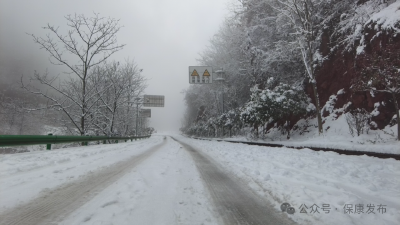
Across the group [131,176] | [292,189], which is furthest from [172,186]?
[292,189]

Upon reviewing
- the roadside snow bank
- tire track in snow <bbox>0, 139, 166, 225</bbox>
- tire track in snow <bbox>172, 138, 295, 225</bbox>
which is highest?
tire track in snow <bbox>0, 139, 166, 225</bbox>

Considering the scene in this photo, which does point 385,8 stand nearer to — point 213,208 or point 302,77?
point 302,77

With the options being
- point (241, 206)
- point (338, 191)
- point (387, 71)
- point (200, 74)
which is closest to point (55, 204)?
point (241, 206)

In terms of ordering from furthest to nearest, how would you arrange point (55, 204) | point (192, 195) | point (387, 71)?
point (387, 71) → point (192, 195) → point (55, 204)

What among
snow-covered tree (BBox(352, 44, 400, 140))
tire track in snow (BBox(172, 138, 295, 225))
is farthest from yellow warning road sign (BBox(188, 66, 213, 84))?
tire track in snow (BBox(172, 138, 295, 225))

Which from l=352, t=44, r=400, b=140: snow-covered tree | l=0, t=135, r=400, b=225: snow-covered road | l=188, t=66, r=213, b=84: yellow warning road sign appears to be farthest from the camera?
l=188, t=66, r=213, b=84: yellow warning road sign

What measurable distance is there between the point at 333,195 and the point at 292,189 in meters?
0.57

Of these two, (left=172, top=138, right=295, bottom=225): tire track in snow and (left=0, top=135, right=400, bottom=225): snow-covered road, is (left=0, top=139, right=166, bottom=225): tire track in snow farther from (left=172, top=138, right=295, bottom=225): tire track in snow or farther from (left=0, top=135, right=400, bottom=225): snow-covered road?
(left=172, top=138, right=295, bottom=225): tire track in snow

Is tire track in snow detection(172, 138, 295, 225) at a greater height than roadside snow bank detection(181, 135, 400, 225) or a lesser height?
lesser

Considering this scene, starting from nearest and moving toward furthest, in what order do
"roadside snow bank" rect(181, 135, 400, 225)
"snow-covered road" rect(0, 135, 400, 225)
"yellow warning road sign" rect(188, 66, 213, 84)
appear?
"snow-covered road" rect(0, 135, 400, 225)
"roadside snow bank" rect(181, 135, 400, 225)
"yellow warning road sign" rect(188, 66, 213, 84)

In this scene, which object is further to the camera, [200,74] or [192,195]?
[200,74]

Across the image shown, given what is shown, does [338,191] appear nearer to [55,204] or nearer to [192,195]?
[192,195]

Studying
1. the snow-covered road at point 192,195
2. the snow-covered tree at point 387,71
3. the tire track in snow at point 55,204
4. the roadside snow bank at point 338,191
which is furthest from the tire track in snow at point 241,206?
the snow-covered tree at point 387,71

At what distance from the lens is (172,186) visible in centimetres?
369
